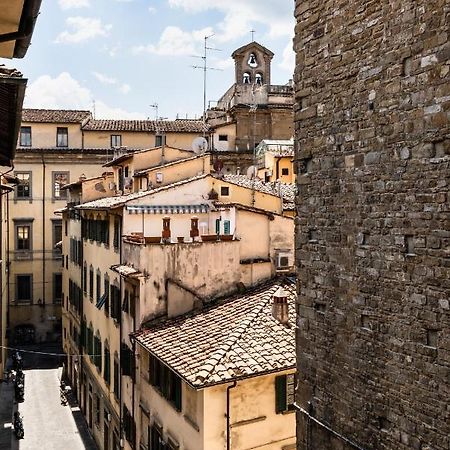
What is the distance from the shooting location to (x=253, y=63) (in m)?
41.5

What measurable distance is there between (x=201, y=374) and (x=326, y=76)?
641 centimetres

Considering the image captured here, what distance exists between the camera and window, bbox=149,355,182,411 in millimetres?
13008

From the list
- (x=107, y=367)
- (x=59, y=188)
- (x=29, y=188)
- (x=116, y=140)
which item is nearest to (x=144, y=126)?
(x=116, y=140)

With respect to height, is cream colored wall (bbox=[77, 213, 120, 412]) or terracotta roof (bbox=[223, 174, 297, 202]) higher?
terracotta roof (bbox=[223, 174, 297, 202])

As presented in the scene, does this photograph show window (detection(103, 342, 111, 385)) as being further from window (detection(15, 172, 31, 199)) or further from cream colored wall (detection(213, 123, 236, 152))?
cream colored wall (detection(213, 123, 236, 152))

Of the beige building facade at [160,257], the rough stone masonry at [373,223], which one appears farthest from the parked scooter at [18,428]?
the rough stone masonry at [373,223]

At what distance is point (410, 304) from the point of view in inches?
234

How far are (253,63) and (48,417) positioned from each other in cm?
2674

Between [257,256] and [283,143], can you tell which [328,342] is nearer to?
[257,256]

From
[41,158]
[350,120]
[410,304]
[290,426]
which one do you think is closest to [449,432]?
[410,304]

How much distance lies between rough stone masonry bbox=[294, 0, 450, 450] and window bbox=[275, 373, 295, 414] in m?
4.45

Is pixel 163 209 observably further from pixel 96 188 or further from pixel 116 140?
pixel 116 140

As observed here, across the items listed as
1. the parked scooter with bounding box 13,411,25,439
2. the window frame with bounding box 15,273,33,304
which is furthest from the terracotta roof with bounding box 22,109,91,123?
the parked scooter with bounding box 13,411,25,439

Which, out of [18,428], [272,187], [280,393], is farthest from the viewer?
[272,187]
